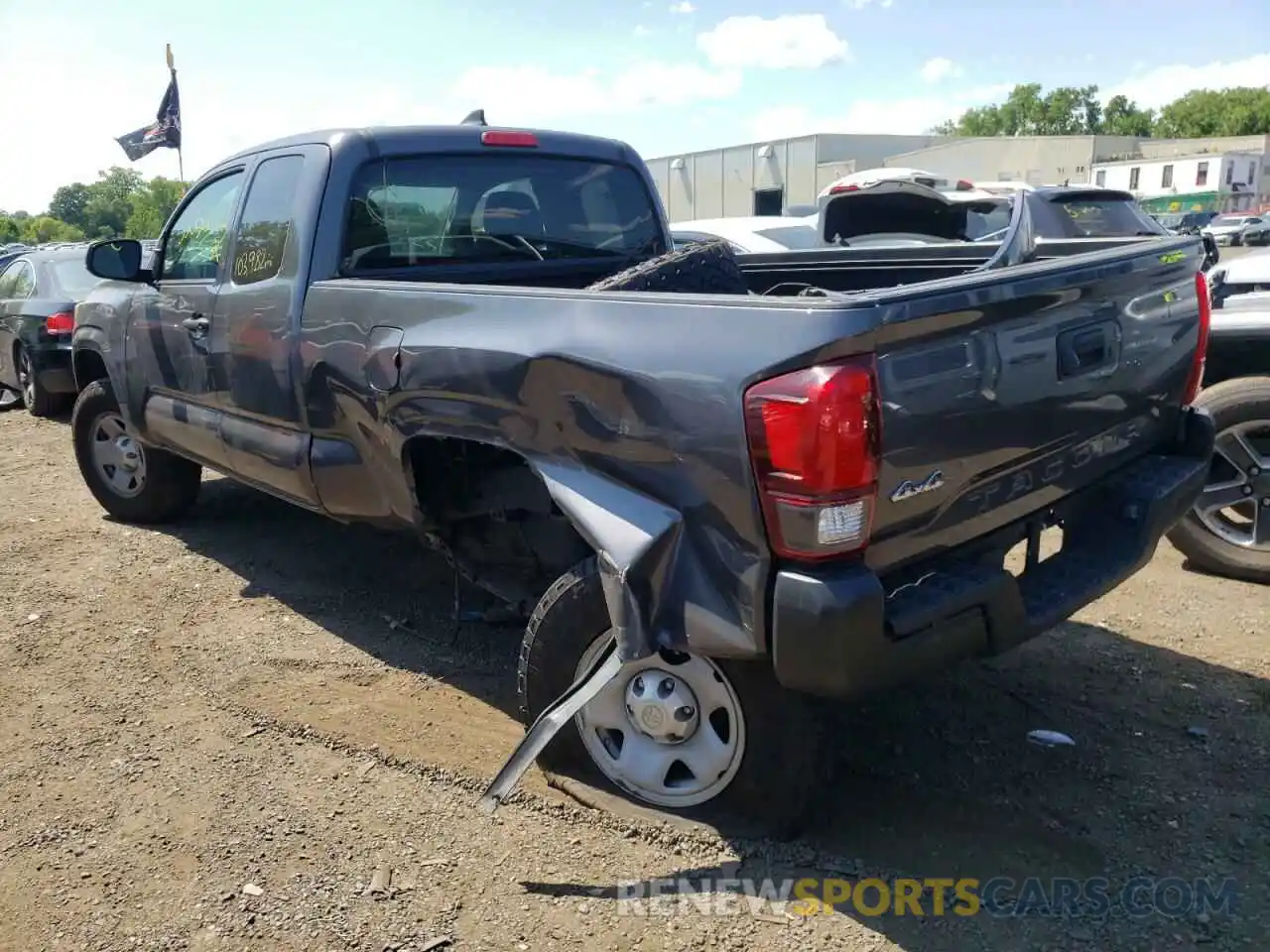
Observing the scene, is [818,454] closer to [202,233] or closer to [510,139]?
[510,139]

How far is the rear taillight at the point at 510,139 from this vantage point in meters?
4.27

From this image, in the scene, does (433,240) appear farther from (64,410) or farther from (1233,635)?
(64,410)

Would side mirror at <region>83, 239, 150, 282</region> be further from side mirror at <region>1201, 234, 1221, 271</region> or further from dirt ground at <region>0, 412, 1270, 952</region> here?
side mirror at <region>1201, 234, 1221, 271</region>

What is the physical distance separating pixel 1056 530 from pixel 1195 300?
912mm

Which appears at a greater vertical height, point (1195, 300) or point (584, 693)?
point (1195, 300)

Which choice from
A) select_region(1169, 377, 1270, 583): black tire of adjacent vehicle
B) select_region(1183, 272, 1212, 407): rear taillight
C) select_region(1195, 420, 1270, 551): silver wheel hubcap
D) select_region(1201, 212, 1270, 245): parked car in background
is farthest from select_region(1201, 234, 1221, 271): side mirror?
select_region(1201, 212, 1270, 245): parked car in background

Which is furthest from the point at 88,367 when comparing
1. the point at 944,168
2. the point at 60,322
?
the point at 944,168

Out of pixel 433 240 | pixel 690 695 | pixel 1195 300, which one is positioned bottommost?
pixel 690 695

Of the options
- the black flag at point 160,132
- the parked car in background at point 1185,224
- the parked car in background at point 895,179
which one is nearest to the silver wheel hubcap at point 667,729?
the parked car in background at point 1185,224

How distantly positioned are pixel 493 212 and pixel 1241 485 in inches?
143

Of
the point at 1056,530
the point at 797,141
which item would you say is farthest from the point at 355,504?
the point at 797,141

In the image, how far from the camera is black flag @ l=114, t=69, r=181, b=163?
57.1 feet

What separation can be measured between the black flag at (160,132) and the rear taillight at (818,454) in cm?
1787

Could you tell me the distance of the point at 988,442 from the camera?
2572mm
